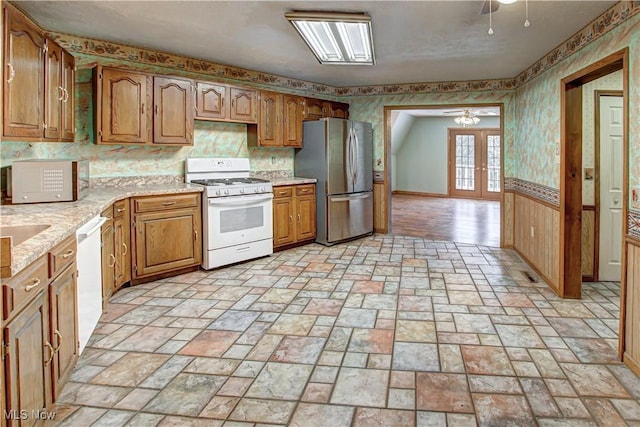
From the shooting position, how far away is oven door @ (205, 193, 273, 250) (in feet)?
14.6

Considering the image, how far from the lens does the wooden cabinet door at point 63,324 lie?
77.3 inches

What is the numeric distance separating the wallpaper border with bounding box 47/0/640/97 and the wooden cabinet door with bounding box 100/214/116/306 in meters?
1.77

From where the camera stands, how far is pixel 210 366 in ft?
8.20

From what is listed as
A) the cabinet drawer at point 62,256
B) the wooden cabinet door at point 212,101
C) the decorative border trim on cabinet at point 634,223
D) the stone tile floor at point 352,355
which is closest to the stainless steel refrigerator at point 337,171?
the wooden cabinet door at point 212,101

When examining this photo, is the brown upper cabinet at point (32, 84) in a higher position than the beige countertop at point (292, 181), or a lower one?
higher

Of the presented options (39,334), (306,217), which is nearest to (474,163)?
(306,217)

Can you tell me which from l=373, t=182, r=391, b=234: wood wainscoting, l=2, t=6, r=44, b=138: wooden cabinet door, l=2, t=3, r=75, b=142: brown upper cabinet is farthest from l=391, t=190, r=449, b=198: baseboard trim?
l=2, t=6, r=44, b=138: wooden cabinet door

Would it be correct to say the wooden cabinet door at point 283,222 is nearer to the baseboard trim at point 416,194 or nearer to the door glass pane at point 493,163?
the baseboard trim at point 416,194

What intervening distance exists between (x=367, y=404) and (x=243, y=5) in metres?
2.72

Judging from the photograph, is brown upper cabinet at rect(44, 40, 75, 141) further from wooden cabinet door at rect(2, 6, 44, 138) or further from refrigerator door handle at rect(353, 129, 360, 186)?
refrigerator door handle at rect(353, 129, 360, 186)

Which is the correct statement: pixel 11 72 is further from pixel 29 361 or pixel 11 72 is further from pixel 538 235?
pixel 538 235

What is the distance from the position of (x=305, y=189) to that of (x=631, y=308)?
150 inches

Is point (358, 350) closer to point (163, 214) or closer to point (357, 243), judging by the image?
point (163, 214)

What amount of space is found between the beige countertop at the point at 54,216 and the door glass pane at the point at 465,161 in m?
9.53
